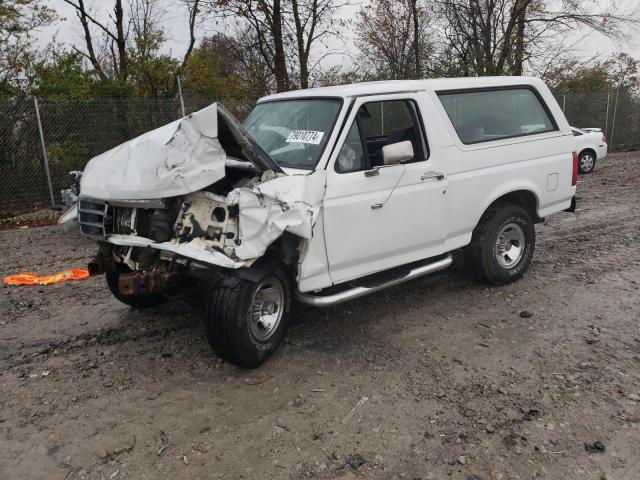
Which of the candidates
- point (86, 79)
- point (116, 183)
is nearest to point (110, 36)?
point (86, 79)

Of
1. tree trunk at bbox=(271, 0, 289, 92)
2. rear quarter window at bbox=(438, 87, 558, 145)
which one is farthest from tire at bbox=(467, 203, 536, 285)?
tree trunk at bbox=(271, 0, 289, 92)

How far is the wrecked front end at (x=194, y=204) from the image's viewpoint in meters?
3.59

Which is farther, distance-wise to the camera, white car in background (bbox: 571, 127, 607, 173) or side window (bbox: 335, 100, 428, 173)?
white car in background (bbox: 571, 127, 607, 173)

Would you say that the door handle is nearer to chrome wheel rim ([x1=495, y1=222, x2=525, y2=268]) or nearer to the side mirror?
the side mirror

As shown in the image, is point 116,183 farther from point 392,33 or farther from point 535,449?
point 392,33

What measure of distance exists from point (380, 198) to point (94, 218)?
90.6 inches

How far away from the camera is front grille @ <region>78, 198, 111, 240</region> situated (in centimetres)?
408

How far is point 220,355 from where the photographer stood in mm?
3885

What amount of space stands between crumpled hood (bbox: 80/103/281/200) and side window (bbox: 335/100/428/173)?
0.67m

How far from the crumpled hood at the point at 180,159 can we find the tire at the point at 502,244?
2.50m

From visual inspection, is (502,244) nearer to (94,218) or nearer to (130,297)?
(130,297)

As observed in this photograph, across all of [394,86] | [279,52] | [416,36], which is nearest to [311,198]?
[394,86]

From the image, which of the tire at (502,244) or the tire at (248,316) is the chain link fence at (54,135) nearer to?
the tire at (248,316)

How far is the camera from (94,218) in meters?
4.16
